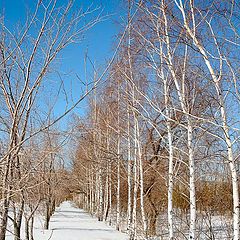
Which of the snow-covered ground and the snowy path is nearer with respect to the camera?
the snow-covered ground

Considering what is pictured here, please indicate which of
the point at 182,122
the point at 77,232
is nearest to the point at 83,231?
the point at 77,232

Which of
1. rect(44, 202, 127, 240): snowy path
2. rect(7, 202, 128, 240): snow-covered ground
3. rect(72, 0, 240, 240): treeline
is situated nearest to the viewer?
rect(72, 0, 240, 240): treeline

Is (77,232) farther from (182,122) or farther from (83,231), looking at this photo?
(182,122)

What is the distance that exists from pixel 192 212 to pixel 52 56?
16.2 ft

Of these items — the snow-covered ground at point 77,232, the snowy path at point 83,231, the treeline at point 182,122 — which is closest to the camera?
the treeline at point 182,122

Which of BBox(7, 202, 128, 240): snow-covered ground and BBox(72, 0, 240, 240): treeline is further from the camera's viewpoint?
BBox(7, 202, 128, 240): snow-covered ground

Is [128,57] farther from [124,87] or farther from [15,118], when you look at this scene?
[15,118]

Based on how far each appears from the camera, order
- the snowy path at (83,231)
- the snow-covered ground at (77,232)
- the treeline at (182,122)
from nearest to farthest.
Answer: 1. the treeline at (182,122)
2. the snow-covered ground at (77,232)
3. the snowy path at (83,231)

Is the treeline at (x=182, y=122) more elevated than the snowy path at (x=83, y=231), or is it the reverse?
the treeline at (x=182, y=122)

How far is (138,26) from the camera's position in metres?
7.54

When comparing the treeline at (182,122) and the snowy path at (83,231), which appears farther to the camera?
the snowy path at (83,231)

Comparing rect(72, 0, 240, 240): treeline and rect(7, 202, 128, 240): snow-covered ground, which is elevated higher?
rect(72, 0, 240, 240): treeline

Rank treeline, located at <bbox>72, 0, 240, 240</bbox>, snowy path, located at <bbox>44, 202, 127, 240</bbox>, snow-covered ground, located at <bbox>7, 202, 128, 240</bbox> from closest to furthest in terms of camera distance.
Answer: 1. treeline, located at <bbox>72, 0, 240, 240</bbox>
2. snow-covered ground, located at <bbox>7, 202, 128, 240</bbox>
3. snowy path, located at <bbox>44, 202, 127, 240</bbox>

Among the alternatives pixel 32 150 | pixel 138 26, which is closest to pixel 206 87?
pixel 138 26
